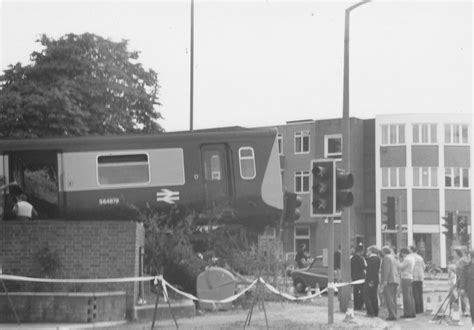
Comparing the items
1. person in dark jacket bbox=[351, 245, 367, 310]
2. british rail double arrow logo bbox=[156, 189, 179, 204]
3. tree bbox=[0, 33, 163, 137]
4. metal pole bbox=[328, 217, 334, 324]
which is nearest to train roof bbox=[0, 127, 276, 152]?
british rail double arrow logo bbox=[156, 189, 179, 204]

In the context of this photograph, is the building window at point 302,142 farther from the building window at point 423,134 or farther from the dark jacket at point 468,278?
the dark jacket at point 468,278

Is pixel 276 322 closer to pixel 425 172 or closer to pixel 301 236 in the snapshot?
pixel 425 172

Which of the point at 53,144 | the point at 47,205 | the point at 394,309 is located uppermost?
the point at 53,144

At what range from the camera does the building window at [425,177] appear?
6022 centimetres

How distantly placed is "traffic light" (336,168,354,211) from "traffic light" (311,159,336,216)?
0.23 metres

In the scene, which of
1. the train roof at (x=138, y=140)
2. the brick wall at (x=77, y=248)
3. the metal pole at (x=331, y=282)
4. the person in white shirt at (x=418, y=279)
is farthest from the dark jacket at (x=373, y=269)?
the brick wall at (x=77, y=248)

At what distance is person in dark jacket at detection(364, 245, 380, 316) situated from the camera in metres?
19.3

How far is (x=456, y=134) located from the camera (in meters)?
61.3

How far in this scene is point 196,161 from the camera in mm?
21734

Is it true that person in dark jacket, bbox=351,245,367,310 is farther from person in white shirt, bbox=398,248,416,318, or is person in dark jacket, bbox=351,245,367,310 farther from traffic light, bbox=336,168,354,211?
traffic light, bbox=336,168,354,211

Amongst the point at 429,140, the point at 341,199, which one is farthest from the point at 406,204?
the point at 341,199

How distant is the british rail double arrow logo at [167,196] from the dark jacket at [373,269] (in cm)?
517

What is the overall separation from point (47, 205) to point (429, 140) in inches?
1693

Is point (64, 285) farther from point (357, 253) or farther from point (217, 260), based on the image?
point (357, 253)
